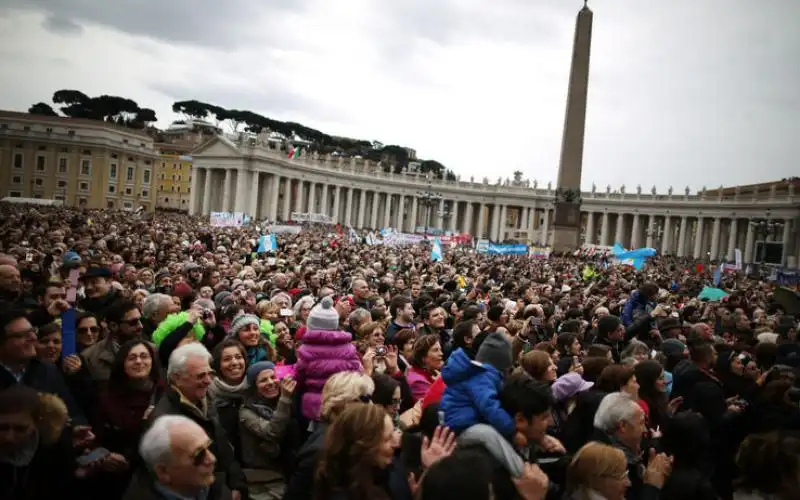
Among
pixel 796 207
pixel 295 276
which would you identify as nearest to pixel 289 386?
pixel 295 276

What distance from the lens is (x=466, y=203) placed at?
337 ft

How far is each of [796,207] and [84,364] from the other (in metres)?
78.1

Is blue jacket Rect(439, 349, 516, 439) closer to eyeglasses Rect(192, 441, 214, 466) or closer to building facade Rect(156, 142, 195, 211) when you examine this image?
eyeglasses Rect(192, 441, 214, 466)

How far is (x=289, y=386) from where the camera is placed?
451 cm

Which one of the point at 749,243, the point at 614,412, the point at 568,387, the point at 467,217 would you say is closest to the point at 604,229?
the point at 749,243

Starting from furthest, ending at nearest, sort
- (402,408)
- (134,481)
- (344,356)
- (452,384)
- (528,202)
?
(528,202) < (402,408) < (344,356) < (452,384) < (134,481)

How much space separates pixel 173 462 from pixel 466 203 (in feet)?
330

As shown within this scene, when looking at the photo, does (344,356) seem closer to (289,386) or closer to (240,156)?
(289,386)

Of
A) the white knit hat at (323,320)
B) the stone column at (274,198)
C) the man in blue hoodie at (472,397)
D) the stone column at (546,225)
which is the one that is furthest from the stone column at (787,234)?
the man in blue hoodie at (472,397)

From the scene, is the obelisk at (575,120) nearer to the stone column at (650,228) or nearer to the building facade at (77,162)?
the building facade at (77,162)

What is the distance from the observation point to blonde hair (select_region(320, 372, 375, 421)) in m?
3.99

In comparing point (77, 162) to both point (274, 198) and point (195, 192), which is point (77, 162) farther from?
point (274, 198)

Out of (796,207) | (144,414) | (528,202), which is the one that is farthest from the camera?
(528,202)

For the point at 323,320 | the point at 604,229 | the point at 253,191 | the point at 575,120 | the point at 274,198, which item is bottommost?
the point at 323,320
